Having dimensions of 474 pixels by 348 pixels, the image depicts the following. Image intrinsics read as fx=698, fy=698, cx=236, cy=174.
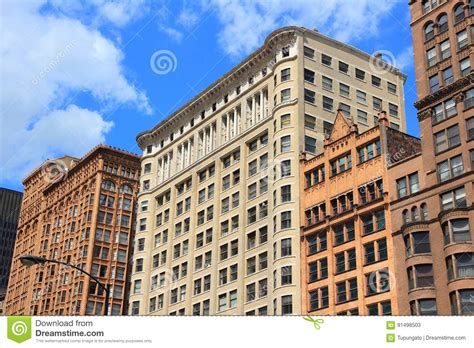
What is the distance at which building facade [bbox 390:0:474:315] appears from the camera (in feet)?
188

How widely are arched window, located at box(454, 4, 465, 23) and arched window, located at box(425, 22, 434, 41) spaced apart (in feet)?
9.73

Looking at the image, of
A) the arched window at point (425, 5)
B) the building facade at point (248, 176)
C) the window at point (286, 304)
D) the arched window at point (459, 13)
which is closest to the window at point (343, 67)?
the building facade at point (248, 176)

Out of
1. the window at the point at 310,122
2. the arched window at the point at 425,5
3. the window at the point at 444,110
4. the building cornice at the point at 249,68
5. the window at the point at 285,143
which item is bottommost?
the window at the point at 444,110

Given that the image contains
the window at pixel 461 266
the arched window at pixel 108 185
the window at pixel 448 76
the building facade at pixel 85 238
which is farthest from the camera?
the arched window at pixel 108 185

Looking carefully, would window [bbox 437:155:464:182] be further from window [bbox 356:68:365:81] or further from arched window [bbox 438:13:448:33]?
window [bbox 356:68:365:81]

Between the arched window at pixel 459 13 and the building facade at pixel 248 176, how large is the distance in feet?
67.3

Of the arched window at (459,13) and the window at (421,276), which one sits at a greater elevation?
the arched window at (459,13)

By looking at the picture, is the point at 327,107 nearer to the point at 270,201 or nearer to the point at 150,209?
the point at 270,201

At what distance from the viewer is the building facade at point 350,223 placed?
63656 mm

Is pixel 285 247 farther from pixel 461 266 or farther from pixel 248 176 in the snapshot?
pixel 461 266

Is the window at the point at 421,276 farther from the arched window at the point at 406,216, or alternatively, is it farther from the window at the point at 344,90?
the window at the point at 344,90

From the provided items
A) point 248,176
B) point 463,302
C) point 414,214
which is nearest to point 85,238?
point 248,176

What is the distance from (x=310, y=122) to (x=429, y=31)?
17.5 meters

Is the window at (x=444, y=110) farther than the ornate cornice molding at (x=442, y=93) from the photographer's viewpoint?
Yes
